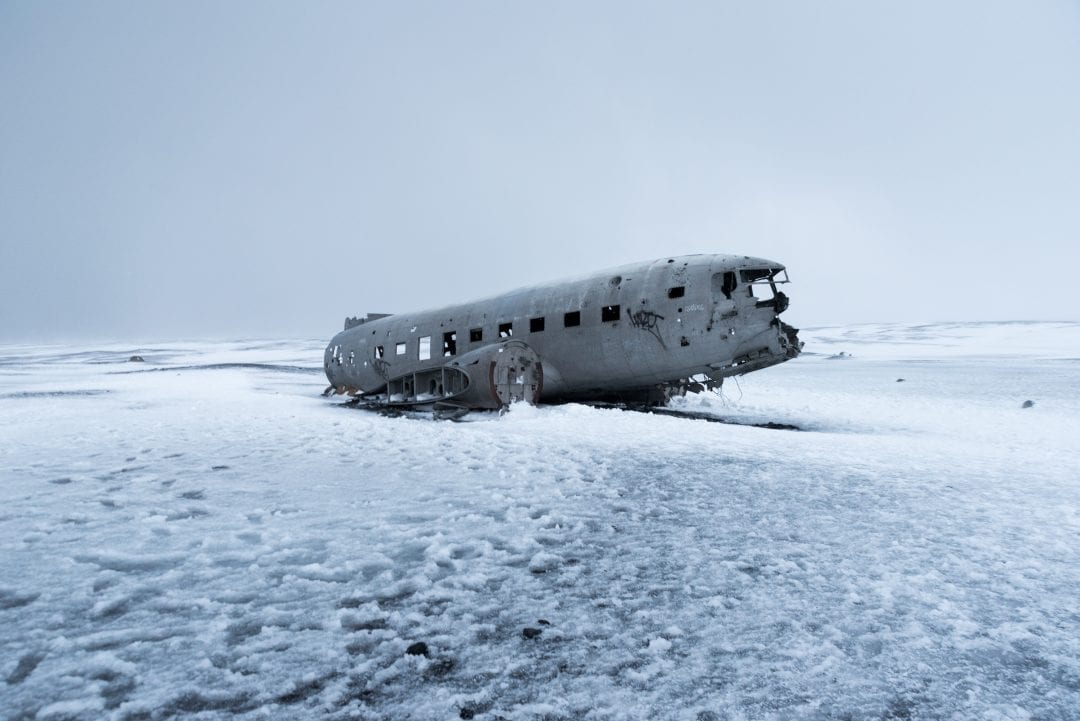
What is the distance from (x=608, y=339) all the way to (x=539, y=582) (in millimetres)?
12229

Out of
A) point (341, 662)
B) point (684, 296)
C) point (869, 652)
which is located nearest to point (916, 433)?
point (684, 296)

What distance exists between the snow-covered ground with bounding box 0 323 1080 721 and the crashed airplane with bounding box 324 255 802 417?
5563mm

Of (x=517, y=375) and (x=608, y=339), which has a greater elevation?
(x=608, y=339)

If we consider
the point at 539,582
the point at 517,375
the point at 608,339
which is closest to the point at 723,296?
the point at 608,339

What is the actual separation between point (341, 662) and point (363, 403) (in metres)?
17.4

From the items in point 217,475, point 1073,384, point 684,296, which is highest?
point 684,296

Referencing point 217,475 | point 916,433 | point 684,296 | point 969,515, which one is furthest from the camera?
point 684,296

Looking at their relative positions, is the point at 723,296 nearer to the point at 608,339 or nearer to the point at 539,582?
the point at 608,339

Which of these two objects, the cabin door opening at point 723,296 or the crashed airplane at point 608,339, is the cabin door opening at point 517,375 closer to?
the crashed airplane at point 608,339

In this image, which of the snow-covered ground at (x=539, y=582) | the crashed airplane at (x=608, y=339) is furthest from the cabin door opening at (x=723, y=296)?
the snow-covered ground at (x=539, y=582)

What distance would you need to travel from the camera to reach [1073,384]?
21656 mm

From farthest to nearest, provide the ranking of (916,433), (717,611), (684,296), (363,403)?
(363,403) → (684,296) → (916,433) → (717,611)

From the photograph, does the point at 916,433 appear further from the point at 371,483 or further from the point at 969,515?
the point at 371,483

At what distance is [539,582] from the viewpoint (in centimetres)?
422
